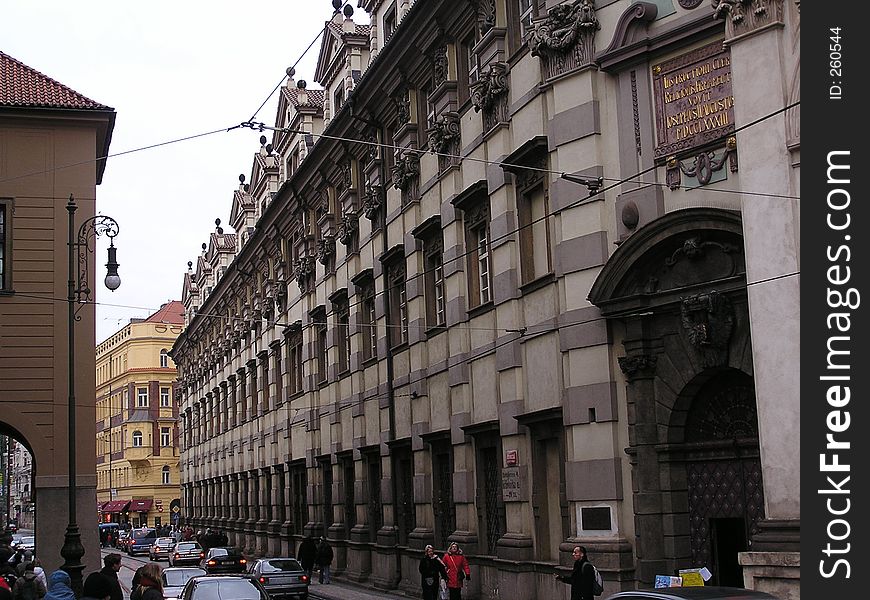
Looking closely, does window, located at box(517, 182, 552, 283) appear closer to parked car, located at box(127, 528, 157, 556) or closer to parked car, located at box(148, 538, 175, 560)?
parked car, located at box(148, 538, 175, 560)

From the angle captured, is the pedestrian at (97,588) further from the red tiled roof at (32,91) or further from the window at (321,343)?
the window at (321,343)

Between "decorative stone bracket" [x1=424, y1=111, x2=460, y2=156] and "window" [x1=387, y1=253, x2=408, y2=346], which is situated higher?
"decorative stone bracket" [x1=424, y1=111, x2=460, y2=156]

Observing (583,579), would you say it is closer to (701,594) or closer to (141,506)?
(701,594)

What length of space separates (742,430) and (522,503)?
6.45 meters

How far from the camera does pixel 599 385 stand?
2167 centimetres

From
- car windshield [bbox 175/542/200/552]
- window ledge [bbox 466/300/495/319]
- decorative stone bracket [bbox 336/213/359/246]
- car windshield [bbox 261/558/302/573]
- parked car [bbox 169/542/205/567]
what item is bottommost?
parked car [bbox 169/542/205/567]

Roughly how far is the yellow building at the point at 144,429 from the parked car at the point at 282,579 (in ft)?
241

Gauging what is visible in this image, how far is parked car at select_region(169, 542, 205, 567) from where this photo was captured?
47469 millimetres

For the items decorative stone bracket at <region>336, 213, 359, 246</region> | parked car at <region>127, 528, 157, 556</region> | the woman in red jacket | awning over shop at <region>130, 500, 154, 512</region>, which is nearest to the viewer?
the woman in red jacket

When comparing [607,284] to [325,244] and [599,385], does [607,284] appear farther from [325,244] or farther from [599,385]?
[325,244]

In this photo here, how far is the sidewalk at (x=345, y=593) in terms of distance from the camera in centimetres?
3322

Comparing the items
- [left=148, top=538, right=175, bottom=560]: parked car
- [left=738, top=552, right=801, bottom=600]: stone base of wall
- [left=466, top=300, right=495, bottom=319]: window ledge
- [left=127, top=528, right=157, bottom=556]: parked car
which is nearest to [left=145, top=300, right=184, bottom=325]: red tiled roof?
[left=127, top=528, right=157, bottom=556]: parked car

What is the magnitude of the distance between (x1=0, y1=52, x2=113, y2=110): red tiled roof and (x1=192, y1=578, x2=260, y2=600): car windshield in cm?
1566

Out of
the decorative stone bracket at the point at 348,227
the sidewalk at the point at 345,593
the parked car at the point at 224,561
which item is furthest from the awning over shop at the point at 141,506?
the decorative stone bracket at the point at 348,227
